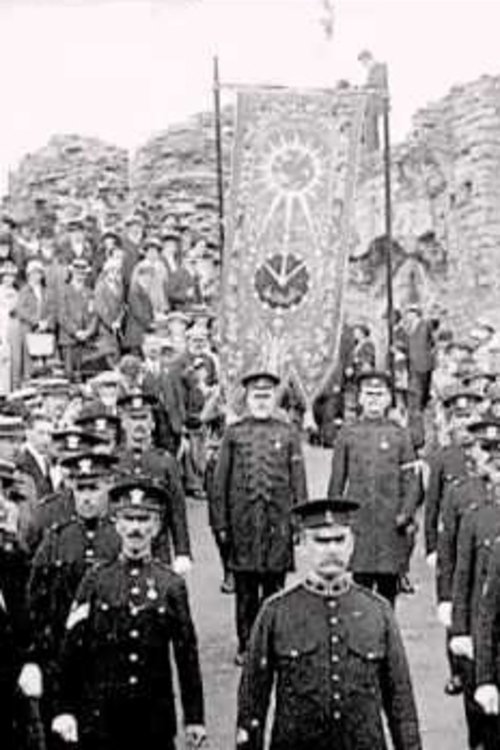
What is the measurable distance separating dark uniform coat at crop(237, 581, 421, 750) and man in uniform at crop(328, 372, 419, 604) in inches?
149

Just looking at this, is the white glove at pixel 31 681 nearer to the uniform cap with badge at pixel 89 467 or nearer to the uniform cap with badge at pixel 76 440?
the uniform cap with badge at pixel 89 467

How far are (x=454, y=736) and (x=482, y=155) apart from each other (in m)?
15.3

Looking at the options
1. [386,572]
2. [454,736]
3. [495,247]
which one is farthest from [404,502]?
[495,247]

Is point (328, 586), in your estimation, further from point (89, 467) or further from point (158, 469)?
point (158, 469)

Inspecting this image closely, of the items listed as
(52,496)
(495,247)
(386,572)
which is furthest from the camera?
(495,247)

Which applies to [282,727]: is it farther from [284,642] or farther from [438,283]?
[438,283]

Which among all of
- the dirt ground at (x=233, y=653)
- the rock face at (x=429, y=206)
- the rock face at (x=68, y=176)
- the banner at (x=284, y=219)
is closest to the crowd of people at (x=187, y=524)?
the dirt ground at (x=233, y=653)

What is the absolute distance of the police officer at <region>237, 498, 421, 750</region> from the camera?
5.91 m

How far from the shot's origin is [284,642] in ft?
19.6

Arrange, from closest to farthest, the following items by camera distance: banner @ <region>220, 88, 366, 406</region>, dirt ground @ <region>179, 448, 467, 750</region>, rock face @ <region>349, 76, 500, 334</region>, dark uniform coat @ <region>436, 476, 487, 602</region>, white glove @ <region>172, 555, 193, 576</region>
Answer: dark uniform coat @ <region>436, 476, 487, 602</region>
dirt ground @ <region>179, 448, 467, 750</region>
white glove @ <region>172, 555, 193, 576</region>
banner @ <region>220, 88, 366, 406</region>
rock face @ <region>349, 76, 500, 334</region>

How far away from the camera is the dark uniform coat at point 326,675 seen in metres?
5.91

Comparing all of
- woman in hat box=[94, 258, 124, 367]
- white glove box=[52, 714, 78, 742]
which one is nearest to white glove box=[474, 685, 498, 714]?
white glove box=[52, 714, 78, 742]

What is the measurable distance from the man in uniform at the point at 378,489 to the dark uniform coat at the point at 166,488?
0.96 m

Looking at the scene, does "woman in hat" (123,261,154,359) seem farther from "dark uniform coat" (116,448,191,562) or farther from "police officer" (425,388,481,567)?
"dark uniform coat" (116,448,191,562)
